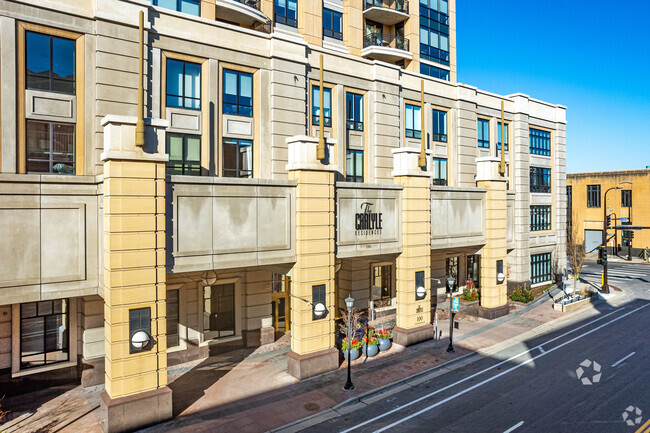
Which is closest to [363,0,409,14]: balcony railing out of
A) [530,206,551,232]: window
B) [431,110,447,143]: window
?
[431,110,447,143]: window

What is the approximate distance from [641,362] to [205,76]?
993 inches

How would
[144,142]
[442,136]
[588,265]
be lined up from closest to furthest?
[144,142] < [442,136] < [588,265]

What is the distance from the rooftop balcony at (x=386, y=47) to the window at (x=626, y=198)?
4659cm

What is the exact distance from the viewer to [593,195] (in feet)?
202

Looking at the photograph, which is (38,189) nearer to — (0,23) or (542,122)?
(0,23)

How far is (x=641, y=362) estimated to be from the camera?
20.0 meters

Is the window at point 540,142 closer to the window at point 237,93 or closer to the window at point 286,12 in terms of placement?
the window at point 286,12

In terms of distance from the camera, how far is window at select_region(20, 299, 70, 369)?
1719 centimetres

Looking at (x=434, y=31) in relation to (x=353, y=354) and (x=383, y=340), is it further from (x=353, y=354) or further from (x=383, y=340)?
(x=353, y=354)

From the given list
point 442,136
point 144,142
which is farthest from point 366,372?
point 442,136

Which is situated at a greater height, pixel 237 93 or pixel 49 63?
pixel 237 93

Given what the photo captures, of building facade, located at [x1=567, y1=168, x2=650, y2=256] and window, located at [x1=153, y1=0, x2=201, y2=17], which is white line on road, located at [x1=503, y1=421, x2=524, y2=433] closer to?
window, located at [x1=153, y1=0, x2=201, y2=17]

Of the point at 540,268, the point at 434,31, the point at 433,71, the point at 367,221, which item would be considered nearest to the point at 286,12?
the point at 433,71

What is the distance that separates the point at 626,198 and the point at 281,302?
2266 inches
